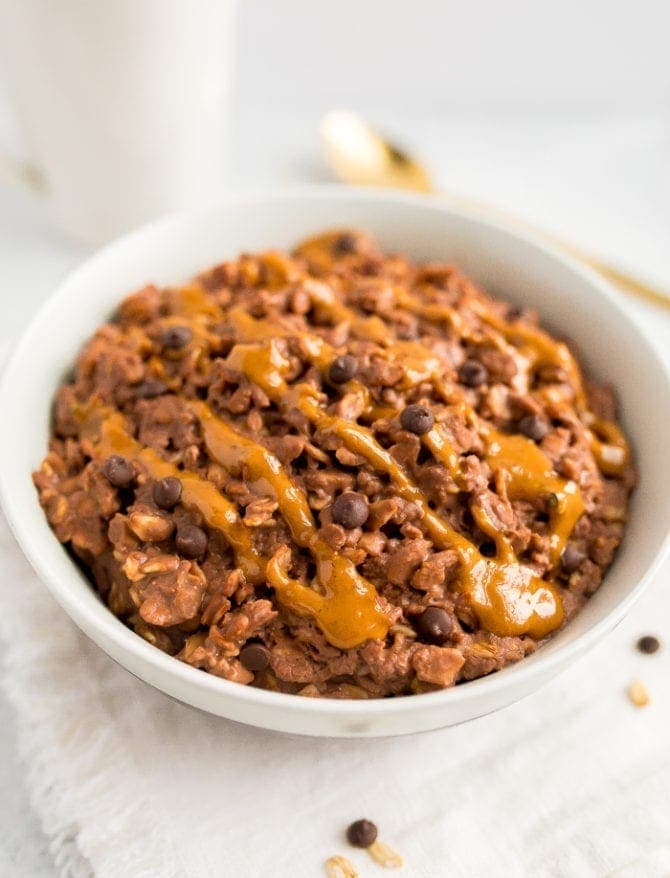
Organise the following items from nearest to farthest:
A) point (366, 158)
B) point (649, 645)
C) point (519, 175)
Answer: point (649, 645) → point (366, 158) → point (519, 175)

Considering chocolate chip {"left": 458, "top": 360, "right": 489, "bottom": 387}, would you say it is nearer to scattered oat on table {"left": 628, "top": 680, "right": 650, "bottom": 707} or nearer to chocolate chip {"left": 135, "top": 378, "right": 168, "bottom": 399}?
chocolate chip {"left": 135, "top": 378, "right": 168, "bottom": 399}

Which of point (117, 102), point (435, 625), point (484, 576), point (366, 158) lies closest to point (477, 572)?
point (484, 576)

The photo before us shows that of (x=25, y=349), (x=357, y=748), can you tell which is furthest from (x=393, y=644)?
(x=25, y=349)

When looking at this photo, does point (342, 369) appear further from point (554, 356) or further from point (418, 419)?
point (554, 356)

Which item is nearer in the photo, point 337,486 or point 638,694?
point 337,486

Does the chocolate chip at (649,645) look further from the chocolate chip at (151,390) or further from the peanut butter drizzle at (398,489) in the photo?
the chocolate chip at (151,390)

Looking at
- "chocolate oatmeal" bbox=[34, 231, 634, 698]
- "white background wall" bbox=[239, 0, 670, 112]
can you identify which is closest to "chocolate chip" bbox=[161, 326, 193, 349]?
"chocolate oatmeal" bbox=[34, 231, 634, 698]

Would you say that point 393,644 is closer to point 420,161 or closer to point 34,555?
point 34,555

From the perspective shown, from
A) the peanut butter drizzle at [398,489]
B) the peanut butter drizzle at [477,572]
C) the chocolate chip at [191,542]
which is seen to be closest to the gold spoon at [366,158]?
the peanut butter drizzle at [398,489]
